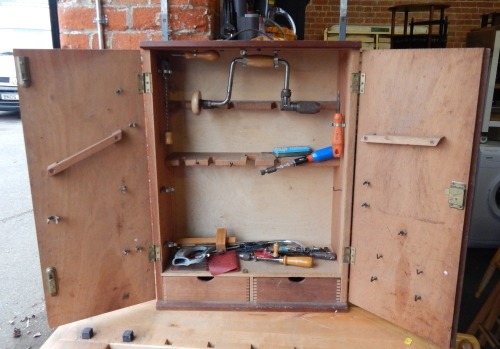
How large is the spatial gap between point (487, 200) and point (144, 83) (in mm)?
2765

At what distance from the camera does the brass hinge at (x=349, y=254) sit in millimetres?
1353

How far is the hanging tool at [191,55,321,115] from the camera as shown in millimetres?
1348

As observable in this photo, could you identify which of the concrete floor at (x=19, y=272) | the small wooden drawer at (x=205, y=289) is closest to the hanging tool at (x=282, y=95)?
the small wooden drawer at (x=205, y=289)

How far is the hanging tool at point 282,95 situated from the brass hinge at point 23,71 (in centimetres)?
51

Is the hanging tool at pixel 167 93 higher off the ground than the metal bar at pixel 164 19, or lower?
lower

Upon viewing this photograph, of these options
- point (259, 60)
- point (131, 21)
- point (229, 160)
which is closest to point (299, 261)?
point (229, 160)

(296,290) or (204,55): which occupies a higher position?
(204,55)

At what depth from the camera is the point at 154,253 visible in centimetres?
137

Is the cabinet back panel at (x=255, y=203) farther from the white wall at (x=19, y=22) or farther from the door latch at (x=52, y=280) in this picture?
the white wall at (x=19, y=22)

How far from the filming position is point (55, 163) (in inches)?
47.6

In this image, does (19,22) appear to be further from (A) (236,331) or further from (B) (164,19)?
(A) (236,331)

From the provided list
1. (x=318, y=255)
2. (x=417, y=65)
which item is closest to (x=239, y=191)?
(x=318, y=255)

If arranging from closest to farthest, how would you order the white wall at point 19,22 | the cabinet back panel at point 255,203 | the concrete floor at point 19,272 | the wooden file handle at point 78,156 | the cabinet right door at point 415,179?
the cabinet right door at point 415,179 → the wooden file handle at point 78,156 → the cabinet back panel at point 255,203 → the concrete floor at point 19,272 → the white wall at point 19,22

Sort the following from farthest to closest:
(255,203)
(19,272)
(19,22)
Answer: (19,22) → (19,272) → (255,203)
